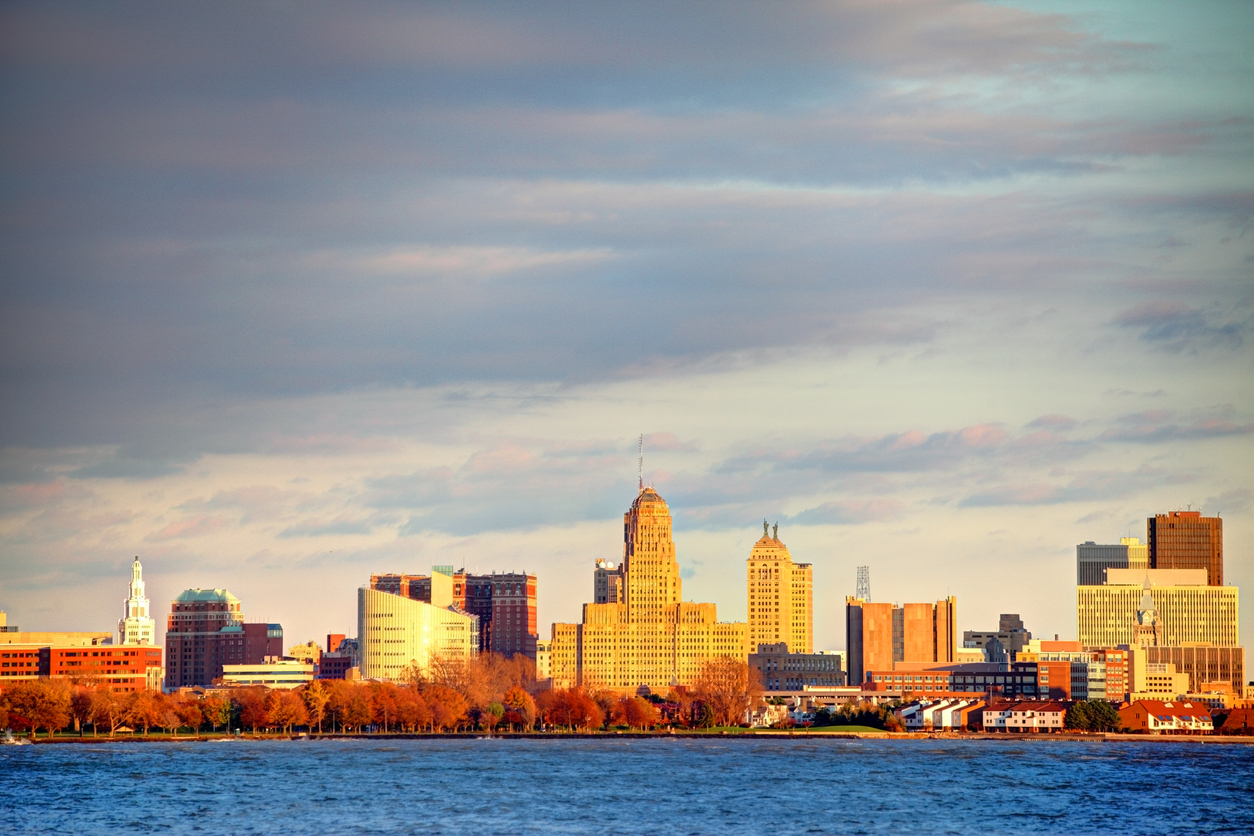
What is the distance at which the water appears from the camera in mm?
102062

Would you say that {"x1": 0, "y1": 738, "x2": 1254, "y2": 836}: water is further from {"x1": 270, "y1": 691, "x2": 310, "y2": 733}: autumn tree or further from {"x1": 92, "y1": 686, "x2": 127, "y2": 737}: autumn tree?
{"x1": 270, "y1": 691, "x2": 310, "y2": 733}: autumn tree

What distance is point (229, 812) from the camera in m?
106

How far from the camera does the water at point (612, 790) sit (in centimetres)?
10206

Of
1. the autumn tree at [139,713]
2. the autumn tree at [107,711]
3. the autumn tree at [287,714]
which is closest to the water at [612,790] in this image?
the autumn tree at [139,713]

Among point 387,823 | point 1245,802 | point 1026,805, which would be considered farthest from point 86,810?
point 1245,802

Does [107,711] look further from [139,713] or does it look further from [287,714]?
[287,714]

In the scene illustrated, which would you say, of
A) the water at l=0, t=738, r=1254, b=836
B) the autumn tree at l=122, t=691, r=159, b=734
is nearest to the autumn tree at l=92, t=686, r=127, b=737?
the autumn tree at l=122, t=691, r=159, b=734

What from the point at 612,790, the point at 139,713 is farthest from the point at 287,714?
the point at 612,790

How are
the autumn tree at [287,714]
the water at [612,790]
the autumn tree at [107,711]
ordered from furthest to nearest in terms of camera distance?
the autumn tree at [287,714] → the autumn tree at [107,711] → the water at [612,790]

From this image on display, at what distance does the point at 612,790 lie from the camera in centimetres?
12212

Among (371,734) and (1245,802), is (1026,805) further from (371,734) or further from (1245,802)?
(371,734)

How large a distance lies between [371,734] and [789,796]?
3483 inches

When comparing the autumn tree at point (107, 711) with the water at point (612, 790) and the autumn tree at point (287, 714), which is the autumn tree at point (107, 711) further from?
the autumn tree at point (287, 714)

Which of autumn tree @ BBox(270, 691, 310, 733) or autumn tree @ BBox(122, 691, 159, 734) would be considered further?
autumn tree @ BBox(270, 691, 310, 733)
